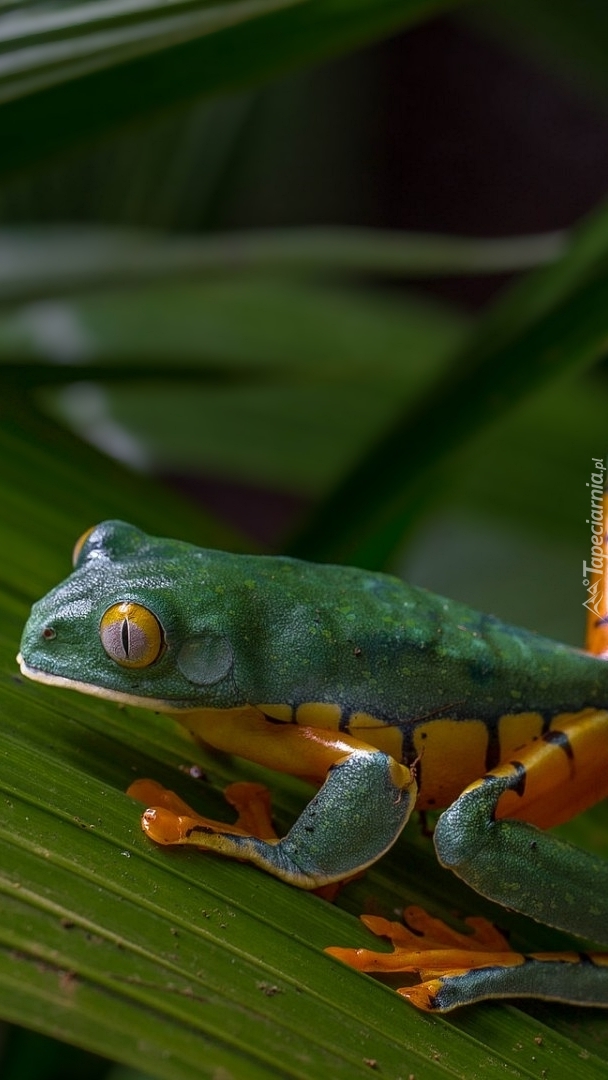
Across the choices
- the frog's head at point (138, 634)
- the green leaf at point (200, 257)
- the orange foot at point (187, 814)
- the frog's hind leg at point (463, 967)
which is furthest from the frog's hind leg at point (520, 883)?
the green leaf at point (200, 257)

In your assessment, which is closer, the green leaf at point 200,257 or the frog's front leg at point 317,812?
the frog's front leg at point 317,812

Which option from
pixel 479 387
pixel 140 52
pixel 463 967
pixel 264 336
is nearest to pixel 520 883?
pixel 463 967

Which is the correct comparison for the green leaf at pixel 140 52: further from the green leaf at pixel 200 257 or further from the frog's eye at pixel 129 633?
the frog's eye at pixel 129 633

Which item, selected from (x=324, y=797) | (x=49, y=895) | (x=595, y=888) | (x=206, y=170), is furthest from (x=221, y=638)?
(x=206, y=170)

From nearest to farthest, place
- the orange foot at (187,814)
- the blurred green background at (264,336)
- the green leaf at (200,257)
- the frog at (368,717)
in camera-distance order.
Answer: the orange foot at (187,814) → the frog at (368,717) → the blurred green background at (264,336) → the green leaf at (200,257)

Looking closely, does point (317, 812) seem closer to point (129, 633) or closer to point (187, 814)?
point (187, 814)

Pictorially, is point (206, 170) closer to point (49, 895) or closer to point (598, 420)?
point (598, 420)

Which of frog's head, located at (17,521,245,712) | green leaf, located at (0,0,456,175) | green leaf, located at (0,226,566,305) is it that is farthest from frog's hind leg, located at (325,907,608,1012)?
green leaf, located at (0,226,566,305)
